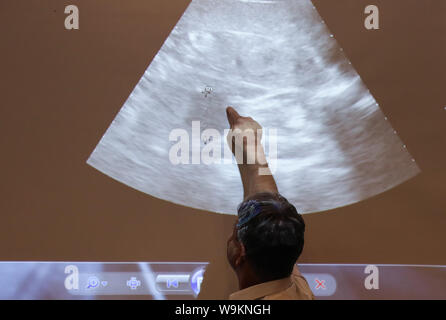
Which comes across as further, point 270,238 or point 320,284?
point 320,284

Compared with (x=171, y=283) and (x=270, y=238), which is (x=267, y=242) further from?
(x=171, y=283)

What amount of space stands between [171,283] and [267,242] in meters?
0.60

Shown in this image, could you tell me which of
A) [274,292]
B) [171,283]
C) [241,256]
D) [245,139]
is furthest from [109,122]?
[274,292]

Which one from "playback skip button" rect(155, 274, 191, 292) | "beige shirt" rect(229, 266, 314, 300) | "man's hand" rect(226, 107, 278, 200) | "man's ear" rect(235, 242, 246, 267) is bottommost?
"beige shirt" rect(229, 266, 314, 300)

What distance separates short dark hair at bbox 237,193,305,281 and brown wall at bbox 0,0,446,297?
→ 0.49 meters

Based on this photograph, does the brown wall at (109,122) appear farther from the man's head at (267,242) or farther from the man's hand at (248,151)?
the man's head at (267,242)

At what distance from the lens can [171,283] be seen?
5.51 ft

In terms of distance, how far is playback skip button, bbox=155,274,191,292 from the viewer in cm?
168

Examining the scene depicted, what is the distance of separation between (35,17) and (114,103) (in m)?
0.39

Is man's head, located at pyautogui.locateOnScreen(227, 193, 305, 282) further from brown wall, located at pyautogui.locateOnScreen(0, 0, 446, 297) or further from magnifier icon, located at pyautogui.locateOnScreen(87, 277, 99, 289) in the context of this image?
magnifier icon, located at pyautogui.locateOnScreen(87, 277, 99, 289)

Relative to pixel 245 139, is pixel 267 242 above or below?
below

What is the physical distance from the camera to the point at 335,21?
1723mm

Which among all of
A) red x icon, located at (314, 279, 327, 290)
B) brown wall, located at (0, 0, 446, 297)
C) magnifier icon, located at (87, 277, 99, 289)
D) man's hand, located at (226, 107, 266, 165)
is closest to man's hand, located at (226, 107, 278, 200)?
man's hand, located at (226, 107, 266, 165)
